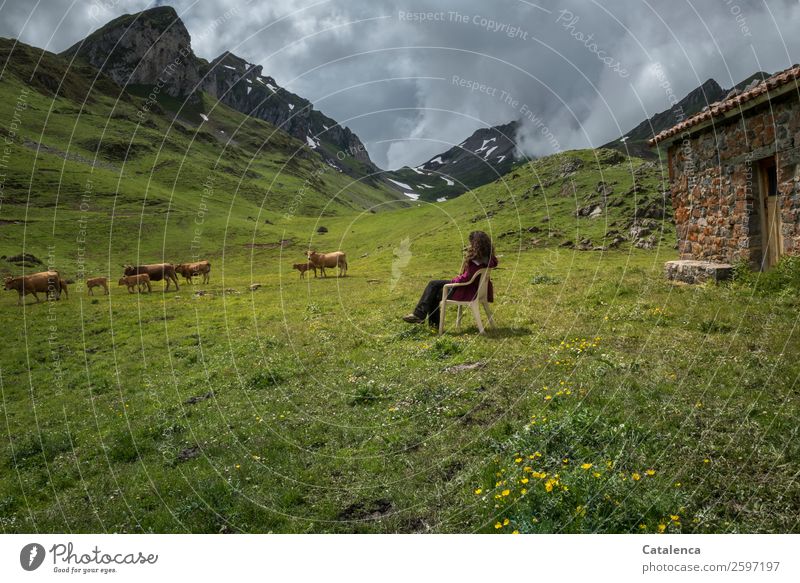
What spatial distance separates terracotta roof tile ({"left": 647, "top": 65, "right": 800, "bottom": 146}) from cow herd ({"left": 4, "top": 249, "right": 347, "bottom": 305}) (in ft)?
78.1

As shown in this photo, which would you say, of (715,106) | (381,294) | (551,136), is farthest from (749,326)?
(381,294)

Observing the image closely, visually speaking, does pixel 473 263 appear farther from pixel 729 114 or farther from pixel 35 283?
pixel 35 283

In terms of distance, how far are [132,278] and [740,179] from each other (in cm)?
3543

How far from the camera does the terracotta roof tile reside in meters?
13.9

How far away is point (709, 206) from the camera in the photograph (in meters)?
18.6

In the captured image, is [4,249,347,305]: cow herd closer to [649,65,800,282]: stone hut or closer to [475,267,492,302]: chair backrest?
[649,65,800,282]: stone hut

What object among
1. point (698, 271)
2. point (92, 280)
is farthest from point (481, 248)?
point (92, 280)

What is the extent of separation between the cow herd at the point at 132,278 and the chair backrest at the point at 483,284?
25.3m

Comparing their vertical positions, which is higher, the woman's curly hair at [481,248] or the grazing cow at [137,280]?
the woman's curly hair at [481,248]

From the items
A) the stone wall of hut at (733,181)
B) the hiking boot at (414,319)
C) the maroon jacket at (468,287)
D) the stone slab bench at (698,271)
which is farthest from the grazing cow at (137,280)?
the stone wall of hut at (733,181)

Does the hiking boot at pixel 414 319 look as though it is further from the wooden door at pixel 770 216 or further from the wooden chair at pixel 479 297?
the wooden door at pixel 770 216

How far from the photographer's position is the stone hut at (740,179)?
1484 cm
